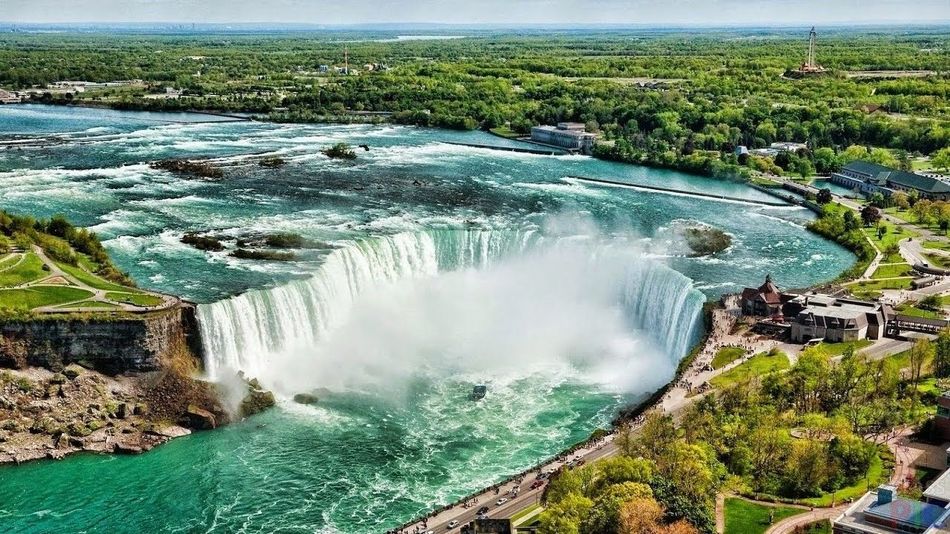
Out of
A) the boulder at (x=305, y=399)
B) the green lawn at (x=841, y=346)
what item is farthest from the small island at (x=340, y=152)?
the green lawn at (x=841, y=346)

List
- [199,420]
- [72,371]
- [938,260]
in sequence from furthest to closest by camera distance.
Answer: [938,260] → [72,371] → [199,420]

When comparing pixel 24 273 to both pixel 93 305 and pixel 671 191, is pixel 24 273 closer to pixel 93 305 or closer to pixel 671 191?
pixel 93 305

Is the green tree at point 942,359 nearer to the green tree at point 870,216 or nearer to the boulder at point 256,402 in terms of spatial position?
the boulder at point 256,402

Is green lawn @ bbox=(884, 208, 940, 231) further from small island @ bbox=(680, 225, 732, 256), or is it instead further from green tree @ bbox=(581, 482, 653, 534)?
green tree @ bbox=(581, 482, 653, 534)

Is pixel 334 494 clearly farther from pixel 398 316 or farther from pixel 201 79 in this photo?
pixel 201 79

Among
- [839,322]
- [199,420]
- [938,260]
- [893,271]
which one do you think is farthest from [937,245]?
[199,420]

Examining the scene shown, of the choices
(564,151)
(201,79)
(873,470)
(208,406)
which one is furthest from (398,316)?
(201,79)
